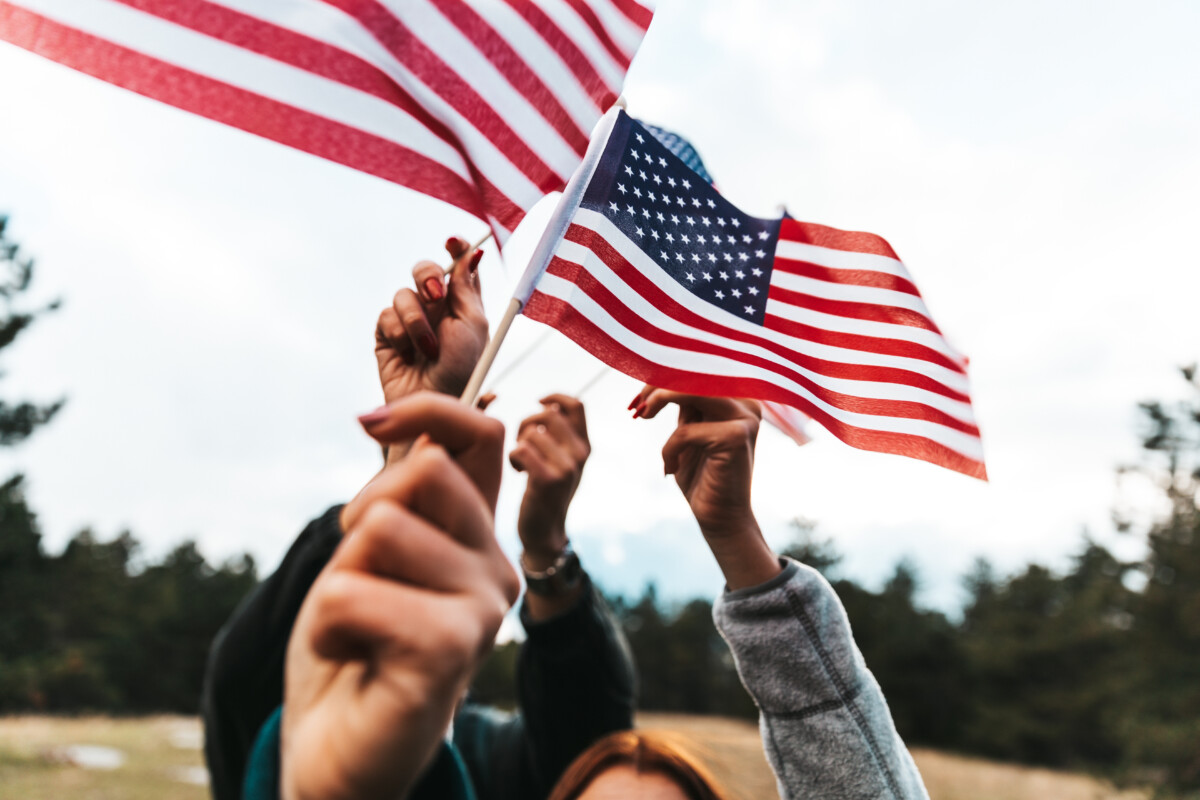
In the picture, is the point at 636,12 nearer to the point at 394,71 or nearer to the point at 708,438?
the point at 394,71

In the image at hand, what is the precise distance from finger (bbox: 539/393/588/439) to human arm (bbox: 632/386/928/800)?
0.79 feet

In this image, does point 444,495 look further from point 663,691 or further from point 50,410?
point 663,691

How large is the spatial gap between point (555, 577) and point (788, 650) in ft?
3.18

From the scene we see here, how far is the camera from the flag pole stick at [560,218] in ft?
4.84

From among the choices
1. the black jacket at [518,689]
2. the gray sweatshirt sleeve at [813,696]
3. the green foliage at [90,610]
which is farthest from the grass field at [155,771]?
the gray sweatshirt sleeve at [813,696]

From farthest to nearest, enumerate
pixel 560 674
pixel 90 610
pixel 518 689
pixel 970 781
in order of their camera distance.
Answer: pixel 90 610
pixel 970 781
pixel 518 689
pixel 560 674

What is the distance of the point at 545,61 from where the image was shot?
188cm

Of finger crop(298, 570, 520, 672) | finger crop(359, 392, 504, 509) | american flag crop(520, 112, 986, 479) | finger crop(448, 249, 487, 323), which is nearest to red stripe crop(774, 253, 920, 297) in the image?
american flag crop(520, 112, 986, 479)

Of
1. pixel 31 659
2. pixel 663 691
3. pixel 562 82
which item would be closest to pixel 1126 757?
pixel 562 82

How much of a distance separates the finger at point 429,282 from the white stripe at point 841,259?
48.3 inches

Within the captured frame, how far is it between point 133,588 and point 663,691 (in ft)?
115

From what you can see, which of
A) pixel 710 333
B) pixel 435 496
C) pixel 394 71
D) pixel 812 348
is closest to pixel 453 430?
pixel 435 496

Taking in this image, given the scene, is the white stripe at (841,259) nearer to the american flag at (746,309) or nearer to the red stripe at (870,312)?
the american flag at (746,309)

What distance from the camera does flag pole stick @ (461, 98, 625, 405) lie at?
58.1 inches
